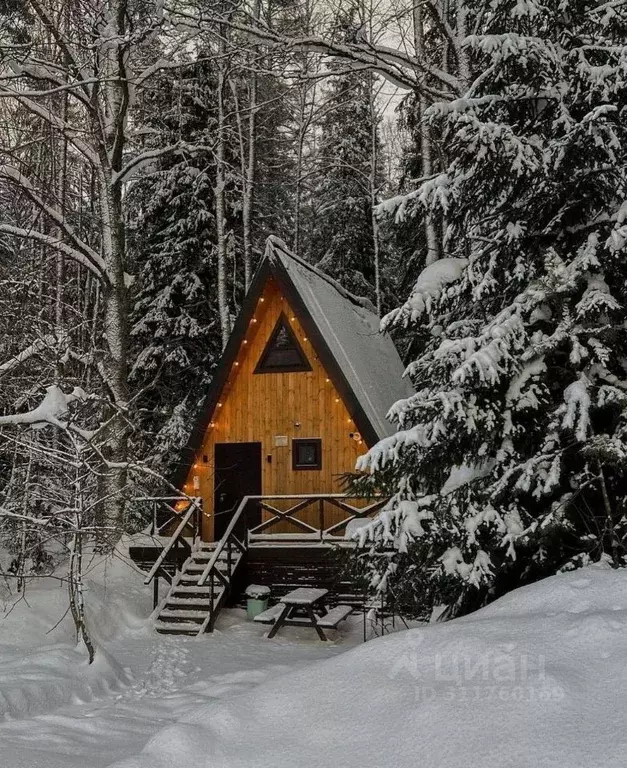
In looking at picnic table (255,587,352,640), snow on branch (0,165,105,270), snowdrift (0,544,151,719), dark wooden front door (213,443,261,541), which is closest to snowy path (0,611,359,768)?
snowdrift (0,544,151,719)

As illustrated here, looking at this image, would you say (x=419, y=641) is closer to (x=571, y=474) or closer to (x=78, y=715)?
(x=571, y=474)

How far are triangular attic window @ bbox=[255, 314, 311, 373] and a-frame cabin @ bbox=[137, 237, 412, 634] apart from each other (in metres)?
0.02

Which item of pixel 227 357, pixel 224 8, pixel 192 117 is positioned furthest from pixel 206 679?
pixel 192 117

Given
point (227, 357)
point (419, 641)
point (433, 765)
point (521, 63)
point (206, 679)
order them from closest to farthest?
point (433, 765)
point (419, 641)
point (521, 63)
point (206, 679)
point (227, 357)

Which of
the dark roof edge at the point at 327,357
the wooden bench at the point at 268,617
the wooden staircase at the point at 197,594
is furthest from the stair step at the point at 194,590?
the dark roof edge at the point at 327,357

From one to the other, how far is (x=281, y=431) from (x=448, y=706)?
10.7m

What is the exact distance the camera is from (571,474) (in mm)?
6566

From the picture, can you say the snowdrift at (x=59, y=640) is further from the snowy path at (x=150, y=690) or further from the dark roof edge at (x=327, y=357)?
Result: the dark roof edge at (x=327, y=357)

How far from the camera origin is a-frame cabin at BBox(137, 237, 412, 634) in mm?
12766

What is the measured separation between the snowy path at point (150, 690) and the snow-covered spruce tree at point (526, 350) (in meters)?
2.72

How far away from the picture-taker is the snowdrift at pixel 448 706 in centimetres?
313

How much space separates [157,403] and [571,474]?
56.7 ft

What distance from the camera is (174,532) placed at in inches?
554

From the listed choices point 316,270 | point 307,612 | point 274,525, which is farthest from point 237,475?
point 316,270
